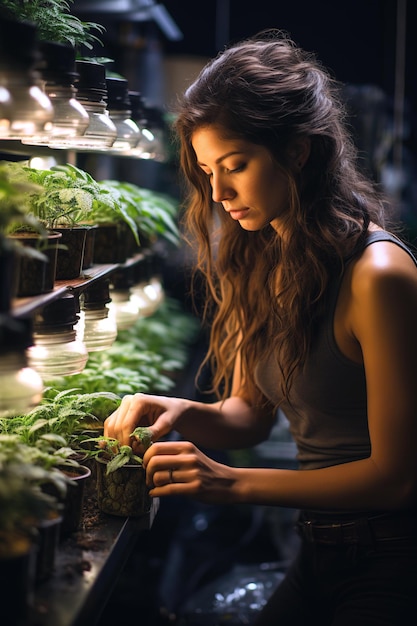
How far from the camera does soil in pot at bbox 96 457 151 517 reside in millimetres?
2049

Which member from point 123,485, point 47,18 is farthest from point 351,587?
point 47,18

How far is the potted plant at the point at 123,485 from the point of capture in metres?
2.05

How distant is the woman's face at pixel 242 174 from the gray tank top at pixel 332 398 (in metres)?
0.30

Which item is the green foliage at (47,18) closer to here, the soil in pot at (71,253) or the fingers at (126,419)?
the soil in pot at (71,253)

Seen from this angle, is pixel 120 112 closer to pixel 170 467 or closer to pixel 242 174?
pixel 242 174

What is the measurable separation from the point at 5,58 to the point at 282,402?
1.31m

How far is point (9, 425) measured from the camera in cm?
204

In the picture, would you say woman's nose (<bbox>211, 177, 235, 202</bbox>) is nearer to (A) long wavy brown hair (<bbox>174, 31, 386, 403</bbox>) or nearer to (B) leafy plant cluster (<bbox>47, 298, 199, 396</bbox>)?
(A) long wavy brown hair (<bbox>174, 31, 386, 403</bbox>)

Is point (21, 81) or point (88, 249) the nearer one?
point (21, 81)

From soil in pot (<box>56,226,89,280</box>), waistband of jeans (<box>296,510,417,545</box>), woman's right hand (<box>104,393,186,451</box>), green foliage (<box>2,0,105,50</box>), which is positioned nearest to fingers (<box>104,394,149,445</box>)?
woman's right hand (<box>104,393,186,451</box>)

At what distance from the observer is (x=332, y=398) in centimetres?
224

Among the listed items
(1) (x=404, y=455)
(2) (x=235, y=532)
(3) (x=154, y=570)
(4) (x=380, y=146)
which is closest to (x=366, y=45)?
(4) (x=380, y=146)

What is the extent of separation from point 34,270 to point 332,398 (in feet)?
3.04

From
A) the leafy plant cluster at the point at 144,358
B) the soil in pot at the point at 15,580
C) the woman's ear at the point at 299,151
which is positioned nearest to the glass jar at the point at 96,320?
the leafy plant cluster at the point at 144,358
